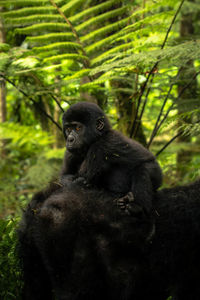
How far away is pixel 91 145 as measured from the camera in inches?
95.9

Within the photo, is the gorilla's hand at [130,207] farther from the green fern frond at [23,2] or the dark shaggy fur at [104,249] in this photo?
the green fern frond at [23,2]

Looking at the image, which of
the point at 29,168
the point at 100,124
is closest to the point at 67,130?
the point at 100,124

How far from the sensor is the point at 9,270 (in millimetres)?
1954

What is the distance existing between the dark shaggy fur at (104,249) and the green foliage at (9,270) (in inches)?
3.3

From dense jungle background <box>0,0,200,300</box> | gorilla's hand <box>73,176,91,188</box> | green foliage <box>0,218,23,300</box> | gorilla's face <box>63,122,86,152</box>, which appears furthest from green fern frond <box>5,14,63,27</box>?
green foliage <box>0,218,23,300</box>

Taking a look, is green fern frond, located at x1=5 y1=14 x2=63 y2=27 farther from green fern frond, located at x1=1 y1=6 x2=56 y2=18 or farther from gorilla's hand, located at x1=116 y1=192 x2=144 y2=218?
gorilla's hand, located at x1=116 y1=192 x2=144 y2=218

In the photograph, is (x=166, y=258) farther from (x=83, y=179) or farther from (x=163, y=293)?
(x=83, y=179)

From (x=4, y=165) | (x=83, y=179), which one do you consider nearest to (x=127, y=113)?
(x=83, y=179)

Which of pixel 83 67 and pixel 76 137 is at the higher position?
pixel 83 67

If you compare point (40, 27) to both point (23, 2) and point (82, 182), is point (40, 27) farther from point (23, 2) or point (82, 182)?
point (82, 182)

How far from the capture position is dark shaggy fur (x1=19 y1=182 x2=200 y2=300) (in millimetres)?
1691

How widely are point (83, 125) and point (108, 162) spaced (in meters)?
0.42

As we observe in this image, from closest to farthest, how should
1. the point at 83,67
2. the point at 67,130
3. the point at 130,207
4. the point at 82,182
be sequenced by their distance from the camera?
1. the point at 130,207
2. the point at 82,182
3. the point at 67,130
4. the point at 83,67

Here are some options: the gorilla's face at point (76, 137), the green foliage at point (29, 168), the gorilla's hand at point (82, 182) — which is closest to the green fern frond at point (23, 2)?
the green foliage at point (29, 168)
